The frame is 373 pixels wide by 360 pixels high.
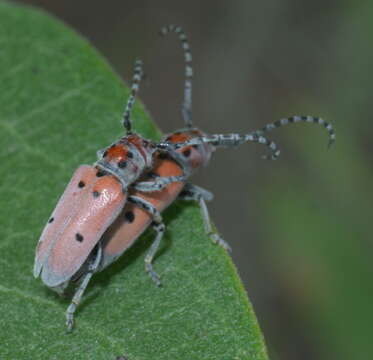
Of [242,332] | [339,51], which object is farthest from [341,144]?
[242,332]

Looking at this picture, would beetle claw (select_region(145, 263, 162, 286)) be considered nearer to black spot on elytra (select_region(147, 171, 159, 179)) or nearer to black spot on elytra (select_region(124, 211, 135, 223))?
black spot on elytra (select_region(124, 211, 135, 223))

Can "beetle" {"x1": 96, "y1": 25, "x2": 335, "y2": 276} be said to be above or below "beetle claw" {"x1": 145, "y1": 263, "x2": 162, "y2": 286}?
→ above

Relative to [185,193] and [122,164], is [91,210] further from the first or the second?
[185,193]

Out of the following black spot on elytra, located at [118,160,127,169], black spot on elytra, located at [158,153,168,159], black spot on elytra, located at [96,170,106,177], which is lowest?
black spot on elytra, located at [96,170,106,177]

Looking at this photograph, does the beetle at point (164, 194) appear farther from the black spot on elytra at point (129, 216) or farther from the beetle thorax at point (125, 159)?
the beetle thorax at point (125, 159)

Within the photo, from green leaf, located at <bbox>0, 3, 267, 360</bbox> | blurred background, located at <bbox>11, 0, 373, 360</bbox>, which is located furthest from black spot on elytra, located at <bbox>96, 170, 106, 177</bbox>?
blurred background, located at <bbox>11, 0, 373, 360</bbox>
